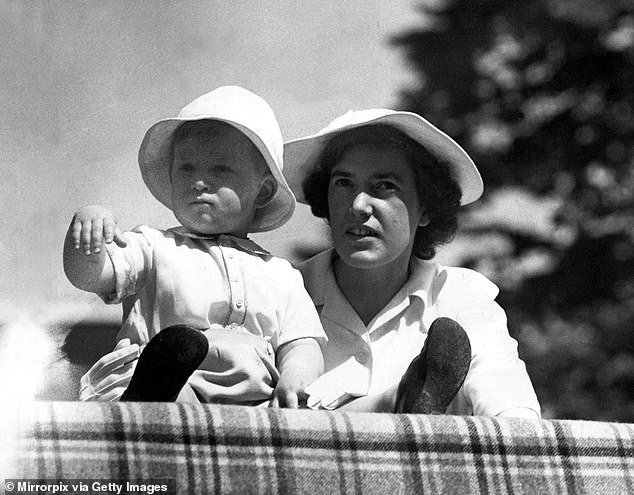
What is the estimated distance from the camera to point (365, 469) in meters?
0.67

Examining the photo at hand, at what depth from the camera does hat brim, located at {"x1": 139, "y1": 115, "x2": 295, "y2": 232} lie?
2.97 feet

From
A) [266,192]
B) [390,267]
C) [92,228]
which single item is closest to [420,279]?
[390,267]

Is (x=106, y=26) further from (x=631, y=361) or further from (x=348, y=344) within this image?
(x=631, y=361)

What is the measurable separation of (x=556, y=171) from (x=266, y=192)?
2.96ft

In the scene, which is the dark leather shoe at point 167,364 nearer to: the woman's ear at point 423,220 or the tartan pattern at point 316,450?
the tartan pattern at point 316,450

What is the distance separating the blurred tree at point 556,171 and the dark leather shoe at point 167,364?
72cm

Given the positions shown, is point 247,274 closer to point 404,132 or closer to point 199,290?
point 199,290

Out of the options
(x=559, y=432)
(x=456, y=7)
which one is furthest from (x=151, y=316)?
(x=456, y=7)

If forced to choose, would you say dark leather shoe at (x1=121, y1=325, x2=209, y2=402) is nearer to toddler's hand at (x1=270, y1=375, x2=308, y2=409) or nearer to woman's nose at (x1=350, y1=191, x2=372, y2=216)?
toddler's hand at (x1=270, y1=375, x2=308, y2=409)

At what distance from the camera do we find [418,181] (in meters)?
1.01

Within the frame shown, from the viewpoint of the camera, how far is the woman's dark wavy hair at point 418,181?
99cm

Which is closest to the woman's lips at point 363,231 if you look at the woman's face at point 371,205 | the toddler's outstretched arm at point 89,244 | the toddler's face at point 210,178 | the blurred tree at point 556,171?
the woman's face at point 371,205

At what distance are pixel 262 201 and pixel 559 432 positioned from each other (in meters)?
0.33

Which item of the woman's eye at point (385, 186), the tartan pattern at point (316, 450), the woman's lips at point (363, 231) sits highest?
the woman's eye at point (385, 186)
